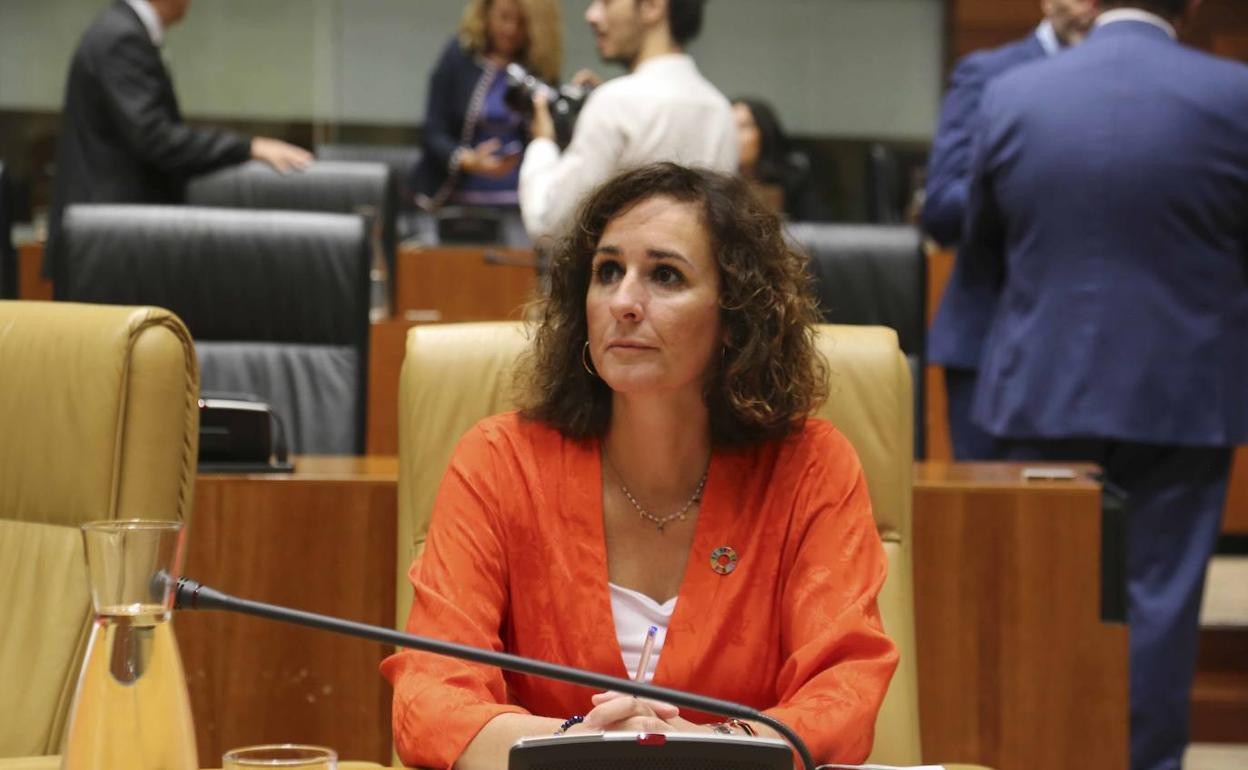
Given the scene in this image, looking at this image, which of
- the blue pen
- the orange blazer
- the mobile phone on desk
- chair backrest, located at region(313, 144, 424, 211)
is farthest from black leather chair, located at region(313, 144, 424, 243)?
the blue pen

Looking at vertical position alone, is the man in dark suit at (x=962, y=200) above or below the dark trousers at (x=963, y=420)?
above

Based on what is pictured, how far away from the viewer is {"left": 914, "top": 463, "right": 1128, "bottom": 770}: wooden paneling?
2.11 meters

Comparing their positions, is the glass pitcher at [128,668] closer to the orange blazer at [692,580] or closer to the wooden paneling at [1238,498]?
the orange blazer at [692,580]

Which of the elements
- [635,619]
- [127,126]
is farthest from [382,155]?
[635,619]

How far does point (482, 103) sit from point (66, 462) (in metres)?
3.23

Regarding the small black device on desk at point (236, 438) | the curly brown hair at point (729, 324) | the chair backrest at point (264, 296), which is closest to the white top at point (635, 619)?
the curly brown hair at point (729, 324)

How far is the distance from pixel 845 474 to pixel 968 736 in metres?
0.54

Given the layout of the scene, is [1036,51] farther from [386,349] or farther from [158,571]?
[158,571]

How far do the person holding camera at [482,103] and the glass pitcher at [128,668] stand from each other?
139 inches

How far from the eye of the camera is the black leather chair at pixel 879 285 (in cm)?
294

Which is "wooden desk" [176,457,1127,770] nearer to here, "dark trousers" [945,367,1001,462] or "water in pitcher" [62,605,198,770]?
"dark trousers" [945,367,1001,462]

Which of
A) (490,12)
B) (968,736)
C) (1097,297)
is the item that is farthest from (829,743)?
(490,12)

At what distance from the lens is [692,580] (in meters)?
1.69

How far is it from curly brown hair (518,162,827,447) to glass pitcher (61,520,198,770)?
0.82 metres
